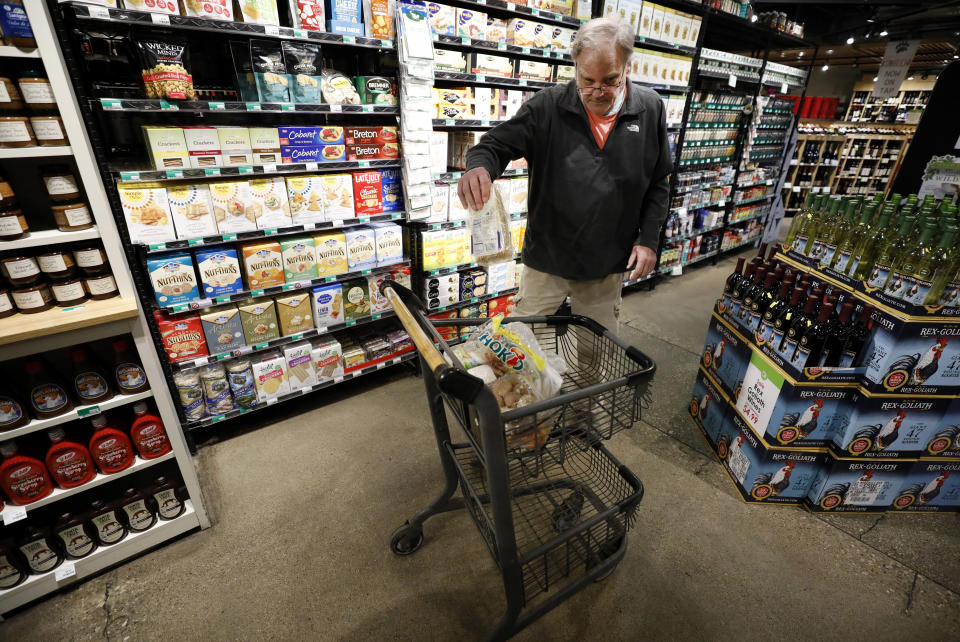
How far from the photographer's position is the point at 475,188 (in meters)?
1.41

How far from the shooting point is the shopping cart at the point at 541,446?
39.9 inches

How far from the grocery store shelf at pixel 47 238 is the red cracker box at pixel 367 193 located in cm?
126

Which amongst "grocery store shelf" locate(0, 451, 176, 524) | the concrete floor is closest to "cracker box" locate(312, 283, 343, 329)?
the concrete floor

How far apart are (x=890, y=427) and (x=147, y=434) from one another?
10.6ft

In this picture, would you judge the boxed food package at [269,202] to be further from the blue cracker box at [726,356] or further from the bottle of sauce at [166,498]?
the blue cracker box at [726,356]

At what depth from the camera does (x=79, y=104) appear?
68.1 inches

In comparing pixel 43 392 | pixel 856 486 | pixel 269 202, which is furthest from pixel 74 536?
pixel 856 486

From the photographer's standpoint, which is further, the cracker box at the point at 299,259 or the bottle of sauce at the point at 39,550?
the cracker box at the point at 299,259

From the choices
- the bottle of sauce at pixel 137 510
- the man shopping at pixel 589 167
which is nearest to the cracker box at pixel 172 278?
the bottle of sauce at pixel 137 510

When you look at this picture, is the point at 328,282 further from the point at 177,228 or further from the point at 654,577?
the point at 654,577

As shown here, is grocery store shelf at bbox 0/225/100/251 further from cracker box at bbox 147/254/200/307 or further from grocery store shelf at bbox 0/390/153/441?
grocery store shelf at bbox 0/390/153/441

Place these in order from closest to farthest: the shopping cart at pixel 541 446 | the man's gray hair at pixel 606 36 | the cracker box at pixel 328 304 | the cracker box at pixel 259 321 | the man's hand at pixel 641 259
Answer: the shopping cart at pixel 541 446, the man's gray hair at pixel 606 36, the man's hand at pixel 641 259, the cracker box at pixel 259 321, the cracker box at pixel 328 304

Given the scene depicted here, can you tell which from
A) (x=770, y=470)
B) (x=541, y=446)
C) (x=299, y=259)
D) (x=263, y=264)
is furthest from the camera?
(x=299, y=259)

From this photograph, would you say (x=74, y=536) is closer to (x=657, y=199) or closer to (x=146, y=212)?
(x=146, y=212)
